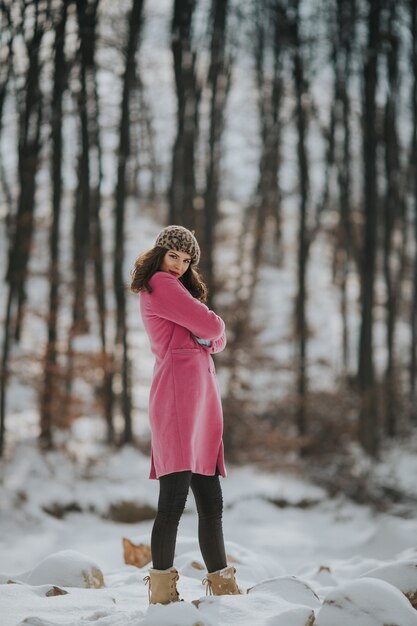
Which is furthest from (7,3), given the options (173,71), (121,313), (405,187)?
(405,187)

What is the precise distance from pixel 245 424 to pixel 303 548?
17.4 feet

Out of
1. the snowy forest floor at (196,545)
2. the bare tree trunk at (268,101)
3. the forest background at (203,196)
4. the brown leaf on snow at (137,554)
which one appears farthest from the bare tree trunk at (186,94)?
the brown leaf on snow at (137,554)

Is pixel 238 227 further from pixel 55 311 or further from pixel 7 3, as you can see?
pixel 7 3

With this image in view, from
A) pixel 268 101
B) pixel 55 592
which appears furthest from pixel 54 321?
pixel 268 101

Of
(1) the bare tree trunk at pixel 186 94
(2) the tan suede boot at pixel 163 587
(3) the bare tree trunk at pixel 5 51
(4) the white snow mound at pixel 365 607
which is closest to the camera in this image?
(4) the white snow mound at pixel 365 607

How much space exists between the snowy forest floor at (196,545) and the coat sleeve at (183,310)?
4.21ft

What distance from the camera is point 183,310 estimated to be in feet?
11.3

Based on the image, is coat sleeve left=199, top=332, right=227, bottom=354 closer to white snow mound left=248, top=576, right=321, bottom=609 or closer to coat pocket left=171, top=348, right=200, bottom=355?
coat pocket left=171, top=348, right=200, bottom=355

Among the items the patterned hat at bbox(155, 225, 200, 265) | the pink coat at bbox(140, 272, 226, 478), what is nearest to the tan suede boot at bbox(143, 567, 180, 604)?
the pink coat at bbox(140, 272, 226, 478)

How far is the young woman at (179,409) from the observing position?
3410 mm

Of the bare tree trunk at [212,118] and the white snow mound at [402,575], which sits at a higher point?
the bare tree trunk at [212,118]

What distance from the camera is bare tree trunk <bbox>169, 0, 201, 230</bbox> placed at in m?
12.5

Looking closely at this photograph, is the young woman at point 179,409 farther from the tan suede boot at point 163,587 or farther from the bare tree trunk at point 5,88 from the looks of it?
the bare tree trunk at point 5,88

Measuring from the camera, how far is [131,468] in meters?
11.0
